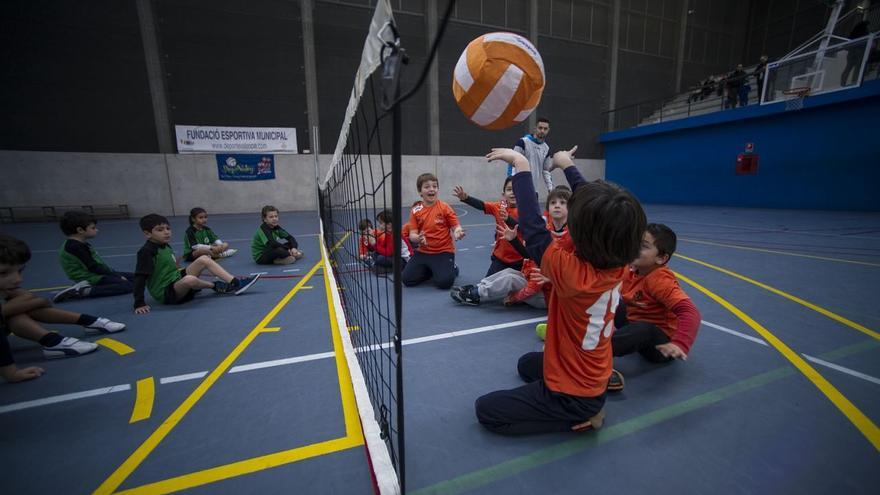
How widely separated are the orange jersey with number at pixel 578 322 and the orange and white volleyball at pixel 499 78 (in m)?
1.88

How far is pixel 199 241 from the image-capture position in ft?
20.8

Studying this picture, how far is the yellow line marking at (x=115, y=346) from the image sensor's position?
2.89 m

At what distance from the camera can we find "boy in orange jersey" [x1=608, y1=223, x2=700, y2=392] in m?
2.23

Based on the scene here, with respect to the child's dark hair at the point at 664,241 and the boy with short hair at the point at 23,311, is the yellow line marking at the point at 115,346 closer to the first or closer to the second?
the boy with short hair at the point at 23,311

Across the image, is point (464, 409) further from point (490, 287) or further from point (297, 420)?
point (490, 287)

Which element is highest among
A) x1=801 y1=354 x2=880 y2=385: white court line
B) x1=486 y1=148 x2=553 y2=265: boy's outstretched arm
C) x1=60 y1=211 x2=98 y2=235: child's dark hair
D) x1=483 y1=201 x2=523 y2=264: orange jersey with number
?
x1=486 y1=148 x2=553 y2=265: boy's outstretched arm

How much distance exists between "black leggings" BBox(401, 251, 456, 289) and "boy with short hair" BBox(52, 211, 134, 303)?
143 inches

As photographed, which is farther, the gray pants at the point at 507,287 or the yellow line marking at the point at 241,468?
the gray pants at the point at 507,287

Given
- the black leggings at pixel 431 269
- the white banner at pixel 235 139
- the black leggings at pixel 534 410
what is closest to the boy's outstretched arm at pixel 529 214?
the black leggings at pixel 534 410

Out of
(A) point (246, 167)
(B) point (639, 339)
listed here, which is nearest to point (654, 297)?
(B) point (639, 339)

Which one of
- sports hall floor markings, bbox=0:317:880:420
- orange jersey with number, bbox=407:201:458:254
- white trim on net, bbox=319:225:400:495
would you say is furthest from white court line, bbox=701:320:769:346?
white trim on net, bbox=319:225:400:495

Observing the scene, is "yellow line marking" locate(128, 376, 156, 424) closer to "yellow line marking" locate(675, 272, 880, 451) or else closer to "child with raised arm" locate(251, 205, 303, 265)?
"child with raised arm" locate(251, 205, 303, 265)

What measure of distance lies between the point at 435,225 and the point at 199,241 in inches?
181

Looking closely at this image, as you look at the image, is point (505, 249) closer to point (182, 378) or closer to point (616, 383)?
point (616, 383)
